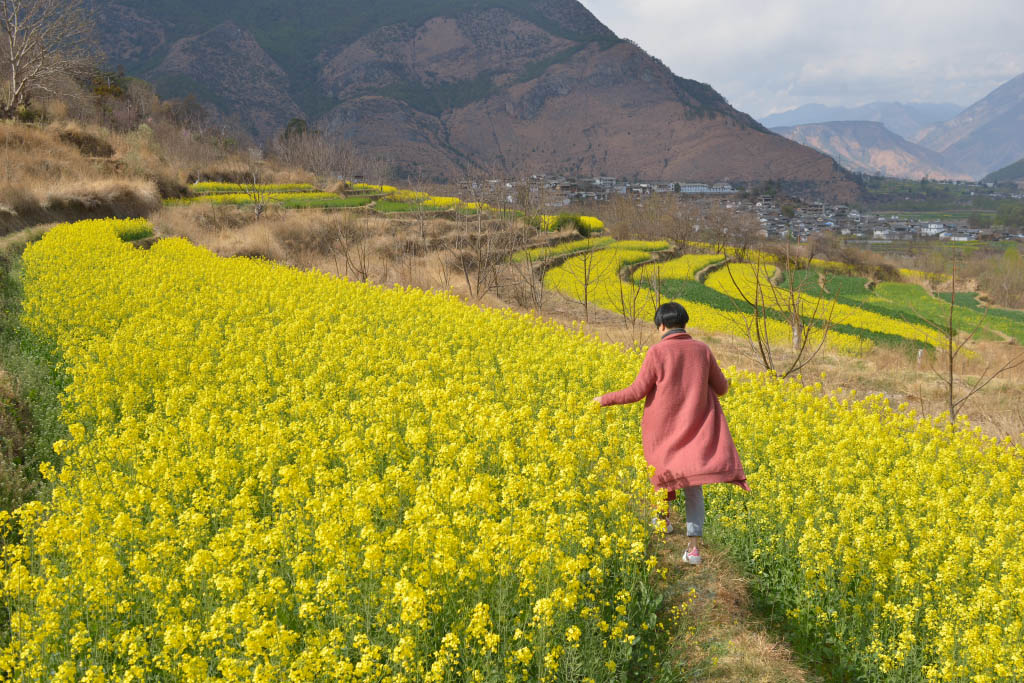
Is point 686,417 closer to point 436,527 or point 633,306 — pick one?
point 436,527

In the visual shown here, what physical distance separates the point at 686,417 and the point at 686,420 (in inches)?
1.0

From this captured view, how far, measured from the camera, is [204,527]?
4496 mm

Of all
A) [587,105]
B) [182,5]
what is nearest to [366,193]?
[587,105]

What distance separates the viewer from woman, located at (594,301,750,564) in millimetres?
5070

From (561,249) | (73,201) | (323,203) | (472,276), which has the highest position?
(323,203)

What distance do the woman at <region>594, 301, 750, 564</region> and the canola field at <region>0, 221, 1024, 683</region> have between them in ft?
0.96

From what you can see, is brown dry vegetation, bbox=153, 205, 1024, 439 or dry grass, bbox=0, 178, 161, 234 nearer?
brown dry vegetation, bbox=153, 205, 1024, 439

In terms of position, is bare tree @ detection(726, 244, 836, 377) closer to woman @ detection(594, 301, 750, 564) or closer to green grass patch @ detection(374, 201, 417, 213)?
woman @ detection(594, 301, 750, 564)

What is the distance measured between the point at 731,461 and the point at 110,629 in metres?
4.67

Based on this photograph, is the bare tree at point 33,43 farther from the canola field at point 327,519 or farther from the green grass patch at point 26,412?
the canola field at point 327,519

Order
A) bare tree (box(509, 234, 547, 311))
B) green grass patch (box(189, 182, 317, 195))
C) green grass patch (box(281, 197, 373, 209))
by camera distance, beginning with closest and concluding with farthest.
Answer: bare tree (box(509, 234, 547, 311)), green grass patch (box(281, 197, 373, 209)), green grass patch (box(189, 182, 317, 195))

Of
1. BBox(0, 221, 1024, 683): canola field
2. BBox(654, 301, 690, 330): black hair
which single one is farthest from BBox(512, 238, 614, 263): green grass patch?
BBox(654, 301, 690, 330): black hair

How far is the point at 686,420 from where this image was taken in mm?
5156

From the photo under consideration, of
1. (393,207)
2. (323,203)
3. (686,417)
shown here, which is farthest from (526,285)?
(323,203)
